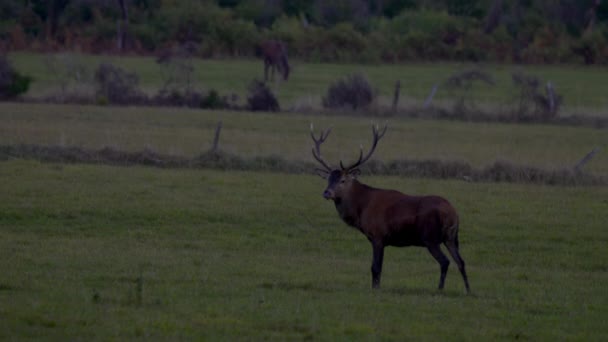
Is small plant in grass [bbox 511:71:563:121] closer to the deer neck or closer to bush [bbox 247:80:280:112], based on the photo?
bush [bbox 247:80:280:112]

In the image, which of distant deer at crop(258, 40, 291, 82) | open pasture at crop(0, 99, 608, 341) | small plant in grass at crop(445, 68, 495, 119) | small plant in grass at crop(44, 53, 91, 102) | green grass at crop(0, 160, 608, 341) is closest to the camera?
green grass at crop(0, 160, 608, 341)

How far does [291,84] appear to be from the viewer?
1957 inches

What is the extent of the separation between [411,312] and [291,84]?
125 ft

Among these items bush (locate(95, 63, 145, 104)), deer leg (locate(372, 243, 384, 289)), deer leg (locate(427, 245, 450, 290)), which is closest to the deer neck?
deer leg (locate(372, 243, 384, 289))

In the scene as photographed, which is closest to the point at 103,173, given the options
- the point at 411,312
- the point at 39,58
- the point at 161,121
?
the point at 161,121

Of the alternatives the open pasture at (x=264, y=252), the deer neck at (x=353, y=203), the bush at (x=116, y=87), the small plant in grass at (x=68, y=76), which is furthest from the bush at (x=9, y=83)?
the deer neck at (x=353, y=203)

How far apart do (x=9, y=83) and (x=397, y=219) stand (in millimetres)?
29049

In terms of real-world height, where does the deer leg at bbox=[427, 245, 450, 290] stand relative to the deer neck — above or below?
below

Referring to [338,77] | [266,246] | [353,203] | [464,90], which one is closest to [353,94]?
[464,90]

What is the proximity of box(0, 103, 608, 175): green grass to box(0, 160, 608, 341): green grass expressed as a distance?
3.37m

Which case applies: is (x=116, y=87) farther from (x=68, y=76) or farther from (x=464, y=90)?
(x=464, y=90)

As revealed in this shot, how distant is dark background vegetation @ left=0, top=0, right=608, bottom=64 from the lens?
63938 mm

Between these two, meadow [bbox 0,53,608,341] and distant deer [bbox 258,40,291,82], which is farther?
distant deer [bbox 258,40,291,82]

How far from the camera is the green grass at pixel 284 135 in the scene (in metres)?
28.9
